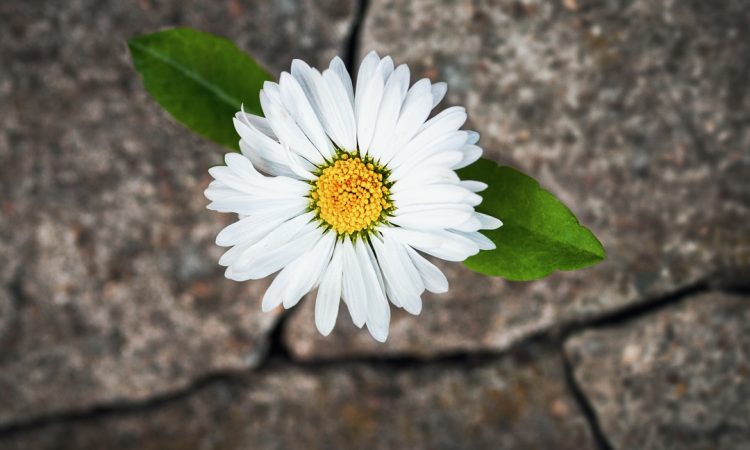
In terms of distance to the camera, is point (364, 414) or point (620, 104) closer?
point (620, 104)

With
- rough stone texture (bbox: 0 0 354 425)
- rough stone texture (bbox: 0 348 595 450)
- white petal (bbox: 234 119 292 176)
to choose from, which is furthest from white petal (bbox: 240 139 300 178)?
rough stone texture (bbox: 0 348 595 450)

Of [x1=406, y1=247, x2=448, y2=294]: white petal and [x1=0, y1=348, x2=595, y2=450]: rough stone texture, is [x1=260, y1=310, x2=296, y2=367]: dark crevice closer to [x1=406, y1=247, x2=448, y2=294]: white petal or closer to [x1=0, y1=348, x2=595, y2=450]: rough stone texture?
[x1=0, y1=348, x2=595, y2=450]: rough stone texture

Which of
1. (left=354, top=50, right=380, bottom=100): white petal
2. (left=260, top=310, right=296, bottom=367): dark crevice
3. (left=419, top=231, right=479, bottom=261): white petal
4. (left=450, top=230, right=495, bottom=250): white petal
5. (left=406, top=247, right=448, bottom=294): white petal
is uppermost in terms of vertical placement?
(left=354, top=50, right=380, bottom=100): white petal

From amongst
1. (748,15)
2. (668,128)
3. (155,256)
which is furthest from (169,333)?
(748,15)

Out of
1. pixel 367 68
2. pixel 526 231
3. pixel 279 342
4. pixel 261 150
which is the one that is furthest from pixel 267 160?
pixel 279 342

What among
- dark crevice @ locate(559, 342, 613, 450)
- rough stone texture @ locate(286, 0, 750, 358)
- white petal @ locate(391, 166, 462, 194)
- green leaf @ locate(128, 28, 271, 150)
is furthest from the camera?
dark crevice @ locate(559, 342, 613, 450)

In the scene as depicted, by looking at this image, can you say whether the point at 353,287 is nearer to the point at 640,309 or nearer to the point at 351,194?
the point at 351,194

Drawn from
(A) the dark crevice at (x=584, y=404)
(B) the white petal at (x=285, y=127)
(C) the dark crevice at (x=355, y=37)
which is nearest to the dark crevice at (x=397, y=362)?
(A) the dark crevice at (x=584, y=404)

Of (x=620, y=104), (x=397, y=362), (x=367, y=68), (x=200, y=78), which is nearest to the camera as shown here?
(x=367, y=68)
